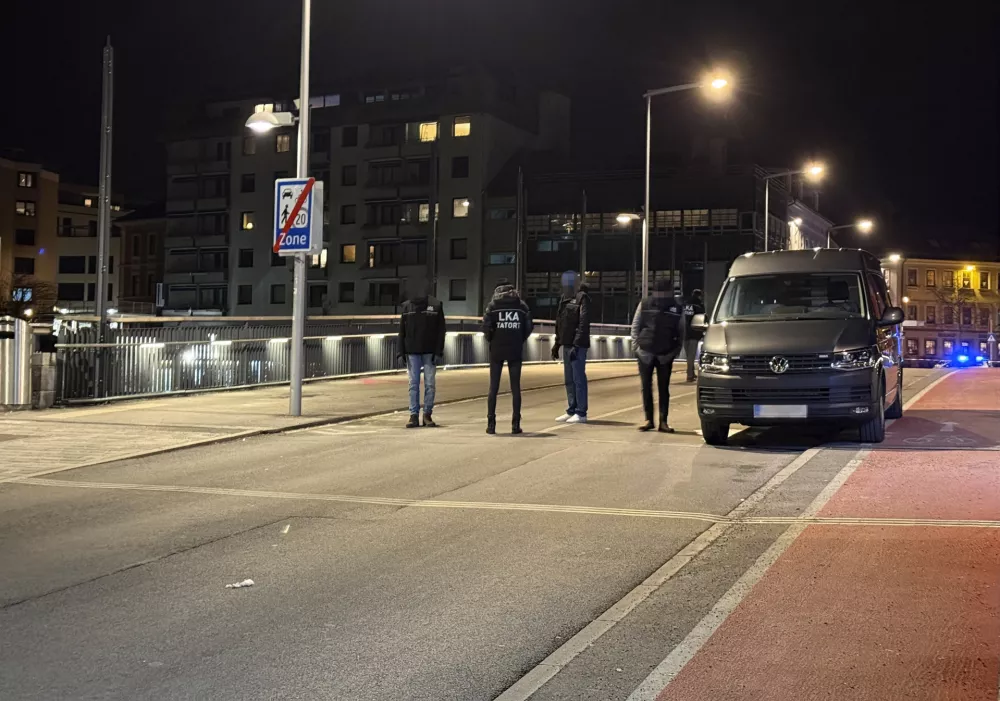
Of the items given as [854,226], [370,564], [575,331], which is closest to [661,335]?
[575,331]

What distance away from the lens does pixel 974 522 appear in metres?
7.38

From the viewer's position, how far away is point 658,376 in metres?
12.9

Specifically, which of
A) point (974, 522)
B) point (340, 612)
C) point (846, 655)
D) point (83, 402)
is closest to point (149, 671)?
point (340, 612)

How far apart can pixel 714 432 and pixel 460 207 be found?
64888 millimetres

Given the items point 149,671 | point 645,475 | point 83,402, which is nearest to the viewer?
point 149,671

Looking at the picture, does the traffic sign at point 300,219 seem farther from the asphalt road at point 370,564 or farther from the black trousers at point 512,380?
the asphalt road at point 370,564

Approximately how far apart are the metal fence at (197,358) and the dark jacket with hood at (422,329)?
19.4 ft

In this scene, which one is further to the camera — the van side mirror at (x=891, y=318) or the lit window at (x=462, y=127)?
the lit window at (x=462, y=127)

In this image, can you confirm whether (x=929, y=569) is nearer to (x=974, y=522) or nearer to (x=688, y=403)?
(x=974, y=522)

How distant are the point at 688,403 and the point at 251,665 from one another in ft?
43.2

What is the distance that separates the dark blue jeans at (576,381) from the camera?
1426 centimetres

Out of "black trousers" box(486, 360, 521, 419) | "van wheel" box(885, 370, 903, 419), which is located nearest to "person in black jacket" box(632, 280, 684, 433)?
"black trousers" box(486, 360, 521, 419)

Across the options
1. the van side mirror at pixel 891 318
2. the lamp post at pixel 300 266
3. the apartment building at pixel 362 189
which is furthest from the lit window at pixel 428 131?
the van side mirror at pixel 891 318

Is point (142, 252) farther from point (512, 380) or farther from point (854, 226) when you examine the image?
point (512, 380)
